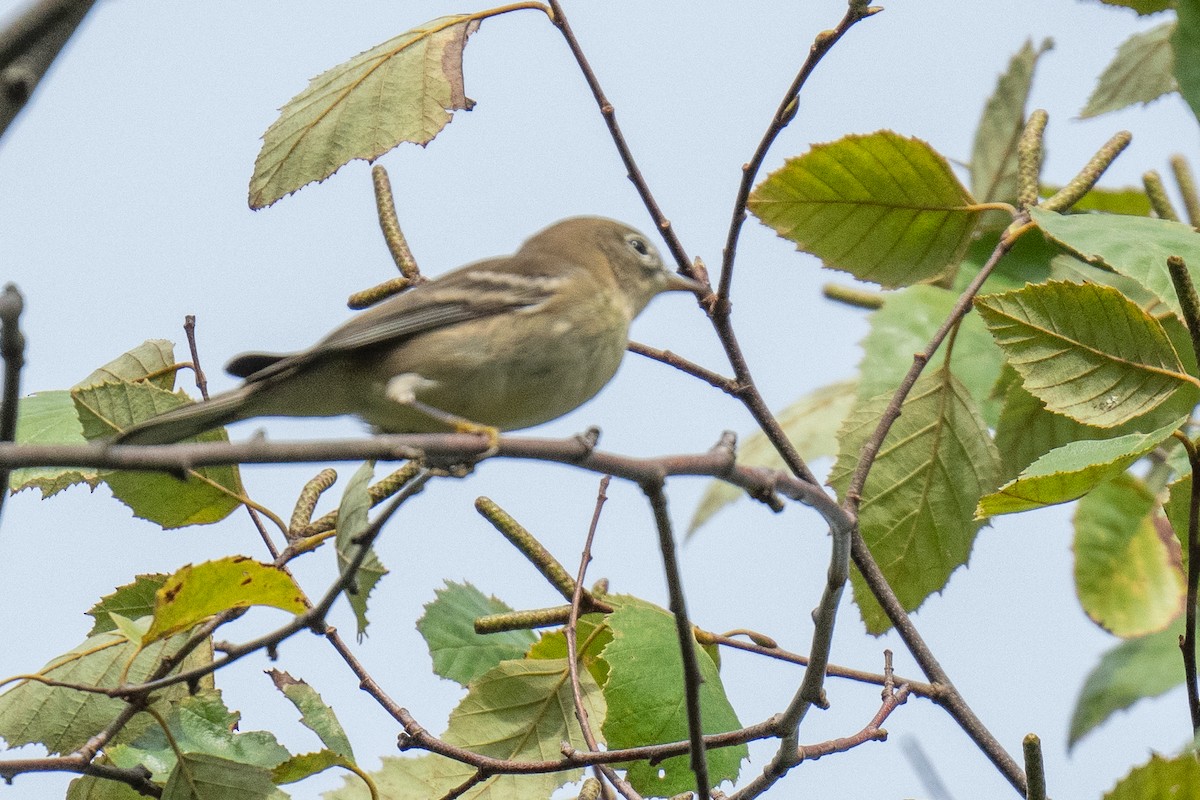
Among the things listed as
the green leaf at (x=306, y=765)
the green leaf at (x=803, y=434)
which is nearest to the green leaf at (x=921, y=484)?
the green leaf at (x=803, y=434)

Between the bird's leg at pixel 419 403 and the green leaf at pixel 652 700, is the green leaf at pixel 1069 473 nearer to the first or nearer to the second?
the green leaf at pixel 652 700

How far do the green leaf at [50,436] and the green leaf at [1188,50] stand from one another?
7.54ft

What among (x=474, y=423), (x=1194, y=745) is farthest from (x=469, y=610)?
(x=1194, y=745)

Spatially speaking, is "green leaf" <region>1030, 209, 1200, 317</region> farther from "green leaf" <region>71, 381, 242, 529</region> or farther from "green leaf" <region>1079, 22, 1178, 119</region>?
"green leaf" <region>71, 381, 242, 529</region>

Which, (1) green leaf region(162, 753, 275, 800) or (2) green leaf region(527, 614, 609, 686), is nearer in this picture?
(1) green leaf region(162, 753, 275, 800)

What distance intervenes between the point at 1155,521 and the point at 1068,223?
1.54 m

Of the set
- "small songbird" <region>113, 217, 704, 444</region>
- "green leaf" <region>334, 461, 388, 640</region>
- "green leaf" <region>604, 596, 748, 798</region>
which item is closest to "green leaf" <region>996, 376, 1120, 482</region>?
"small songbird" <region>113, 217, 704, 444</region>

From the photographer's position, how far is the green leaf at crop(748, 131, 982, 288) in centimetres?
283

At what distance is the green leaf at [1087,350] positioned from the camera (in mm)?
2254

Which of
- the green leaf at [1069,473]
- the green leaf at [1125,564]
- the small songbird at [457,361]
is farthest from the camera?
the green leaf at [1125,564]

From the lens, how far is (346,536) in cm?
219

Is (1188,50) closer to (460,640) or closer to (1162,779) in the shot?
(1162,779)

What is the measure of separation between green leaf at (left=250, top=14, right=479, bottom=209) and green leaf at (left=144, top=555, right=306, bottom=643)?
87cm

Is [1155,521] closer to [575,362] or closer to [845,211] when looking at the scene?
[845,211]
